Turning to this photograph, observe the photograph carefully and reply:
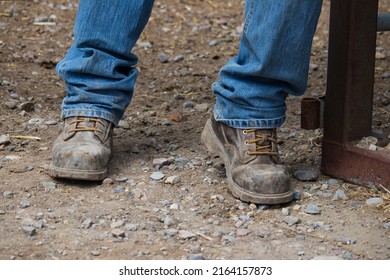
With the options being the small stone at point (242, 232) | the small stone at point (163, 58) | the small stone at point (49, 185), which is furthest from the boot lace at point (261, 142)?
the small stone at point (163, 58)

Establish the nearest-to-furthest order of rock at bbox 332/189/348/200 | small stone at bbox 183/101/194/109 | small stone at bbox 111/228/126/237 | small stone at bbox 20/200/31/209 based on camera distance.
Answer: small stone at bbox 111/228/126/237
small stone at bbox 20/200/31/209
rock at bbox 332/189/348/200
small stone at bbox 183/101/194/109

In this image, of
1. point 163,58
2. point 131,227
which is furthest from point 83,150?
point 163,58

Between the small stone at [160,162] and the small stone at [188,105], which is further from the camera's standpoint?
the small stone at [188,105]

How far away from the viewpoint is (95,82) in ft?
7.73

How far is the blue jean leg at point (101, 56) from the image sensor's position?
7.61 ft

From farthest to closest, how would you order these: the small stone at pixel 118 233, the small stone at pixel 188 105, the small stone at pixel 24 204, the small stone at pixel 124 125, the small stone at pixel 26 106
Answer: the small stone at pixel 188 105 < the small stone at pixel 26 106 < the small stone at pixel 124 125 < the small stone at pixel 24 204 < the small stone at pixel 118 233

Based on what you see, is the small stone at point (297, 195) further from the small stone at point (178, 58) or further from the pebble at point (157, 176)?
the small stone at point (178, 58)

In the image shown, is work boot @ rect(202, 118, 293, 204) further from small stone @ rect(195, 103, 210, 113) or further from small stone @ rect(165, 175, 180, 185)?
small stone @ rect(195, 103, 210, 113)

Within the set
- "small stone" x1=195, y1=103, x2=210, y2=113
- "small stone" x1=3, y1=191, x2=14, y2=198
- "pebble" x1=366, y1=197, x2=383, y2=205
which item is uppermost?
"small stone" x1=195, y1=103, x2=210, y2=113

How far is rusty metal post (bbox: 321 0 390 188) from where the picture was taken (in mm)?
2283

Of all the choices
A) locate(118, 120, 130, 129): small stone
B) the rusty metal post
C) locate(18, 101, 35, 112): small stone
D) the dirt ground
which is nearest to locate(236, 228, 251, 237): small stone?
the dirt ground

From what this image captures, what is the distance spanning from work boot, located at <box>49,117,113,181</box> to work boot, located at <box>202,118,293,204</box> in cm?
30

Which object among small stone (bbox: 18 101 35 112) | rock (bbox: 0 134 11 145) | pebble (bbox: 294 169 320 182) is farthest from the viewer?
small stone (bbox: 18 101 35 112)

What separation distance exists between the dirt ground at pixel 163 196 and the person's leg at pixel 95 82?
8cm
